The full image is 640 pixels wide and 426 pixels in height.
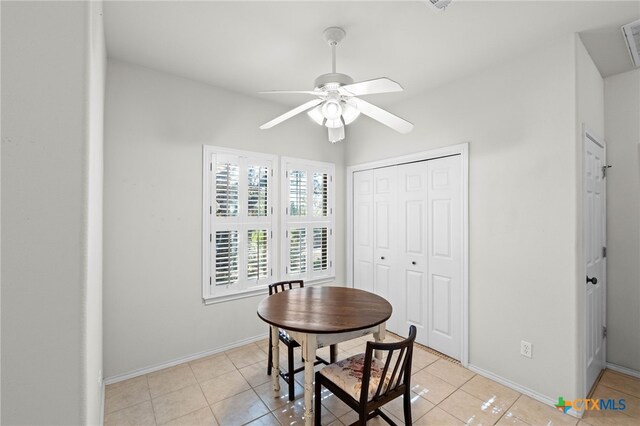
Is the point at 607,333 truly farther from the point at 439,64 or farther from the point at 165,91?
the point at 165,91

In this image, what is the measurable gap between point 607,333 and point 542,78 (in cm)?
245

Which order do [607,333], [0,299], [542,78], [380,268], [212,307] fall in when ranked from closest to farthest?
[0,299] → [542,78] → [607,333] → [212,307] → [380,268]

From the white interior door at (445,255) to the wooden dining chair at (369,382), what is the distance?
1.36 metres

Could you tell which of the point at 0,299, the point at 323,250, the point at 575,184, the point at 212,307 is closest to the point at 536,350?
the point at 575,184

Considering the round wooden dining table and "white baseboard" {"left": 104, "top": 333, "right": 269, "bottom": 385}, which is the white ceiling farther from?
"white baseboard" {"left": 104, "top": 333, "right": 269, "bottom": 385}

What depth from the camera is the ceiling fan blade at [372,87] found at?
165 cm

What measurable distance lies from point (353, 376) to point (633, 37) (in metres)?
3.12

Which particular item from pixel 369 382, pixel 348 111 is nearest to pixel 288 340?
pixel 369 382

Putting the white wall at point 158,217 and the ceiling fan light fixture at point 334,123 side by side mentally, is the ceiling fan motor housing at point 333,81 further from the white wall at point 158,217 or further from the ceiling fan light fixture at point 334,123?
the white wall at point 158,217

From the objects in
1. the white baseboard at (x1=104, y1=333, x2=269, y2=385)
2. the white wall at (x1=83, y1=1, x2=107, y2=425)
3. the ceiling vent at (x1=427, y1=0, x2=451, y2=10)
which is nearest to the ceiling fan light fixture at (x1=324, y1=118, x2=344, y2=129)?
the ceiling vent at (x1=427, y1=0, x2=451, y2=10)

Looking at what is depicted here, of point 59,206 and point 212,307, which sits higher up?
point 59,206

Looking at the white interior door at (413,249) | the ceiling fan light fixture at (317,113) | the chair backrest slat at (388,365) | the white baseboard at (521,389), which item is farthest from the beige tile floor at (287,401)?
the ceiling fan light fixture at (317,113)

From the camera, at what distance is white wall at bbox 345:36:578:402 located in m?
2.14

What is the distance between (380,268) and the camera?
3643 millimetres
